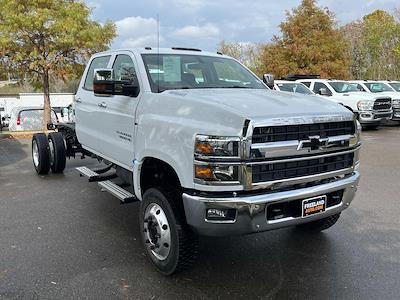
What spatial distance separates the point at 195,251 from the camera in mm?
3748

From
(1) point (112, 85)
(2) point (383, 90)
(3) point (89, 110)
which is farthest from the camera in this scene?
(2) point (383, 90)

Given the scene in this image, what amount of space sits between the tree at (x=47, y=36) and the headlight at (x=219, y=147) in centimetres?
1349

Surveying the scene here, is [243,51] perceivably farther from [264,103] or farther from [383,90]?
[264,103]

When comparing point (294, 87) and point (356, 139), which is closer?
point (356, 139)

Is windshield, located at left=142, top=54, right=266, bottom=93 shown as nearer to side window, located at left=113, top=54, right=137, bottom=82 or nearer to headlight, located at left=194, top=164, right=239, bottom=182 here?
side window, located at left=113, top=54, right=137, bottom=82

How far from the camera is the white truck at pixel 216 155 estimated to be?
11.1 ft

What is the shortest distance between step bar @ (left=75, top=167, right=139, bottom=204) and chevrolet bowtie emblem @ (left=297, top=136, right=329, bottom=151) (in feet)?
6.33

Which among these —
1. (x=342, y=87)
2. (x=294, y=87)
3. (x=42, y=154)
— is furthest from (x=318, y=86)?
(x=42, y=154)

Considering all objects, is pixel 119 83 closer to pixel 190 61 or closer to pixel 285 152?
pixel 190 61

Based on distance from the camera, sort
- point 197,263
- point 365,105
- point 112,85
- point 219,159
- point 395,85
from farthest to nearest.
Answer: point 395,85, point 365,105, point 112,85, point 197,263, point 219,159

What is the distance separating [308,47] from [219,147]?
81.2ft

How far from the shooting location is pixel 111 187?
16.9 ft

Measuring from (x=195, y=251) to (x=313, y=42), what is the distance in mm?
24893

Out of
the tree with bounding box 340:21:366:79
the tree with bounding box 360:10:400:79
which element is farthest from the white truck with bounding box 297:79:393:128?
the tree with bounding box 340:21:366:79
